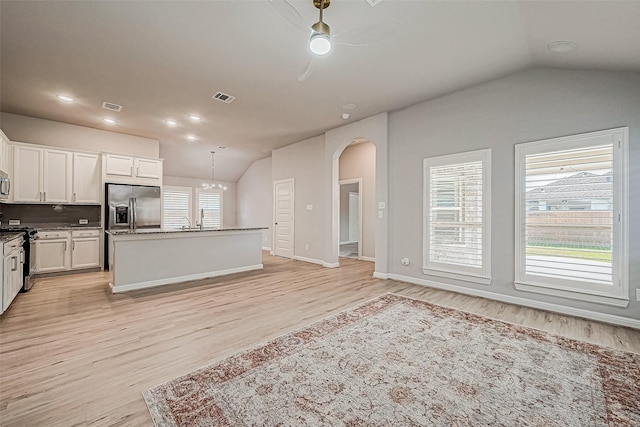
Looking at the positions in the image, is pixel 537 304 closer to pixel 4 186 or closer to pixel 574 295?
pixel 574 295

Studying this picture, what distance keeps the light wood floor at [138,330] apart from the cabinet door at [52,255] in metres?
0.31

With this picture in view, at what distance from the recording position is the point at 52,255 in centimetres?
514

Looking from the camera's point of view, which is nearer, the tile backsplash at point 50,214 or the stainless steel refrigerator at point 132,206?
the tile backsplash at point 50,214

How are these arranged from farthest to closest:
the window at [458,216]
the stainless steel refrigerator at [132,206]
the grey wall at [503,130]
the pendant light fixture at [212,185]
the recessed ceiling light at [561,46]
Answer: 1. the pendant light fixture at [212,185]
2. the stainless steel refrigerator at [132,206]
3. the window at [458,216]
4. the grey wall at [503,130]
5. the recessed ceiling light at [561,46]

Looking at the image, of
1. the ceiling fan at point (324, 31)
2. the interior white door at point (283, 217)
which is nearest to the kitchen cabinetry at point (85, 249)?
the interior white door at point (283, 217)

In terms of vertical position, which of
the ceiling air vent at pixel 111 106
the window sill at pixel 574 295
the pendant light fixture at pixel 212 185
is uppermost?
the ceiling air vent at pixel 111 106

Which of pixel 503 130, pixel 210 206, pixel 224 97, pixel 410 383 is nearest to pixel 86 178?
pixel 224 97

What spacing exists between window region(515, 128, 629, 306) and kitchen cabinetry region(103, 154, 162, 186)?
6.89 m

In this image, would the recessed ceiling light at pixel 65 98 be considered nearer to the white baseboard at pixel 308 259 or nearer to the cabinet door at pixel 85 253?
the cabinet door at pixel 85 253

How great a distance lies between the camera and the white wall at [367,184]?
286 inches

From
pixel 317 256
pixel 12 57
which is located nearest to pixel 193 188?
pixel 317 256

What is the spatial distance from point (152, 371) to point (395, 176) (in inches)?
174

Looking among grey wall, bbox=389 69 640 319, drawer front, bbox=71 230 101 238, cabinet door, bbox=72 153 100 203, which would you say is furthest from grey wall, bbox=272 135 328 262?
drawer front, bbox=71 230 101 238

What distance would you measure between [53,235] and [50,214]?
0.80 meters
